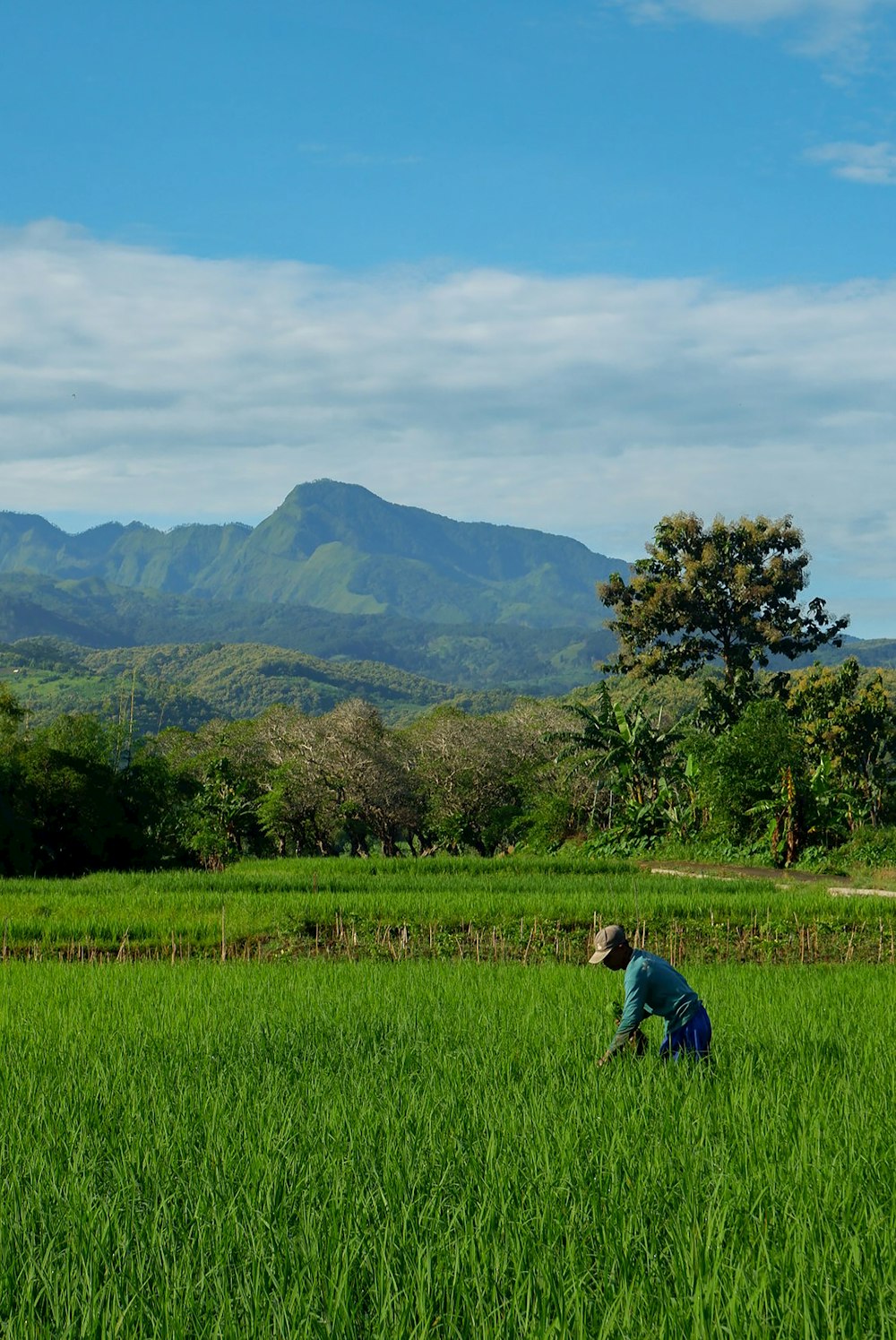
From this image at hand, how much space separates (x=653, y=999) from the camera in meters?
6.23

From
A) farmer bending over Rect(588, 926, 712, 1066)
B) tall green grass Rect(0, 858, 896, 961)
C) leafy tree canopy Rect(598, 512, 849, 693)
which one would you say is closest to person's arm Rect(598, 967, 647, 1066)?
farmer bending over Rect(588, 926, 712, 1066)

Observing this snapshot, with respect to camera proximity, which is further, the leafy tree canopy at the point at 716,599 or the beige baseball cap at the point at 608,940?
the leafy tree canopy at the point at 716,599

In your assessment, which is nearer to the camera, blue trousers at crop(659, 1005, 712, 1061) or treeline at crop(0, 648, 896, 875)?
blue trousers at crop(659, 1005, 712, 1061)

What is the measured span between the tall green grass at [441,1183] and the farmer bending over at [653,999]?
0.23 meters

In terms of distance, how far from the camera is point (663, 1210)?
4.38 meters

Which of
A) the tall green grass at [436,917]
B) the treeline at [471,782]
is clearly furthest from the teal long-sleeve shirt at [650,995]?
the treeline at [471,782]

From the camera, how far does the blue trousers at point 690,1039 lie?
21.3ft

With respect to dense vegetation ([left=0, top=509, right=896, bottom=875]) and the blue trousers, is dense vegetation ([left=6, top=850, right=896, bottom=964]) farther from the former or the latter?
the blue trousers

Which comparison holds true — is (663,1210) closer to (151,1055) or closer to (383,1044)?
(383,1044)

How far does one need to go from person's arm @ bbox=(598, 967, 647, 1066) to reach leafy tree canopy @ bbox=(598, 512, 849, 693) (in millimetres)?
25071

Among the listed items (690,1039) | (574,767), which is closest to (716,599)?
(574,767)

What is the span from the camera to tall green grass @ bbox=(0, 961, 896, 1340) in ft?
11.6

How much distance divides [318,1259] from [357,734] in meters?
32.3

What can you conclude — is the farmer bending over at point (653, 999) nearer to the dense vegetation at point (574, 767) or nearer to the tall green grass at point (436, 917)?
the tall green grass at point (436, 917)
